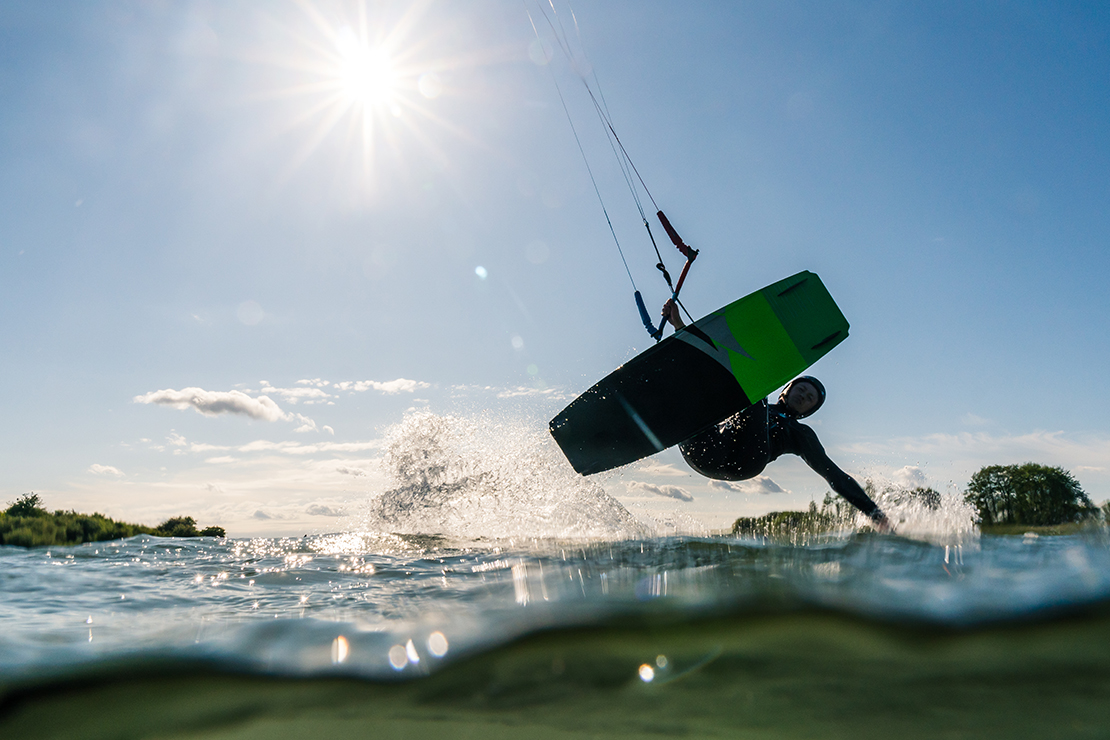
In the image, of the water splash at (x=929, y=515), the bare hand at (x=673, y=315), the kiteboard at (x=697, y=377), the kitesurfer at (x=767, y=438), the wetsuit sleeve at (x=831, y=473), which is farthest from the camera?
the bare hand at (x=673, y=315)

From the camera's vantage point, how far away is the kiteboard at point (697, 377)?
5.92 meters

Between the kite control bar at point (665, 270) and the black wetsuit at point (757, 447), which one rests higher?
the kite control bar at point (665, 270)

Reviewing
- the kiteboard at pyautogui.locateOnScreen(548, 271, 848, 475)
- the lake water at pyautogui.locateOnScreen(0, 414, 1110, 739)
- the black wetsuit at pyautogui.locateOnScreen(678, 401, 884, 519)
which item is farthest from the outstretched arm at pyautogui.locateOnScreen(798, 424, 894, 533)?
the lake water at pyautogui.locateOnScreen(0, 414, 1110, 739)

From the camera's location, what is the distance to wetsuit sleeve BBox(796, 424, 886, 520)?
4.91m

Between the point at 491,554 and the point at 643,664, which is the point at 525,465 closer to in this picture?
the point at 491,554

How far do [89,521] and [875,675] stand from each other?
8810mm

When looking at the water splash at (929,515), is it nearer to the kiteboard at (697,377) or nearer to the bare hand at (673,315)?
the kiteboard at (697,377)

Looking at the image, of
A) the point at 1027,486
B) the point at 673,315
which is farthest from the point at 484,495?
the point at 1027,486

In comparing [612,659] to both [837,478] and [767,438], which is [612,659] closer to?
[837,478]

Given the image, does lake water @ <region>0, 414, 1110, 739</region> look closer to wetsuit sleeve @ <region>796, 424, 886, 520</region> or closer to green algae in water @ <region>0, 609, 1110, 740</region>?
green algae in water @ <region>0, 609, 1110, 740</region>

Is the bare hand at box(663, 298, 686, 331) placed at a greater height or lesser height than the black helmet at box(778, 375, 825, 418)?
greater

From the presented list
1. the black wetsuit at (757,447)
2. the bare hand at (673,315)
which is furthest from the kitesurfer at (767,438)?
the bare hand at (673,315)

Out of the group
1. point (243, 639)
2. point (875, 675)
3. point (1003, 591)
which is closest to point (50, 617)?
point (243, 639)

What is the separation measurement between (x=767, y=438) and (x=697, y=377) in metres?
0.96
